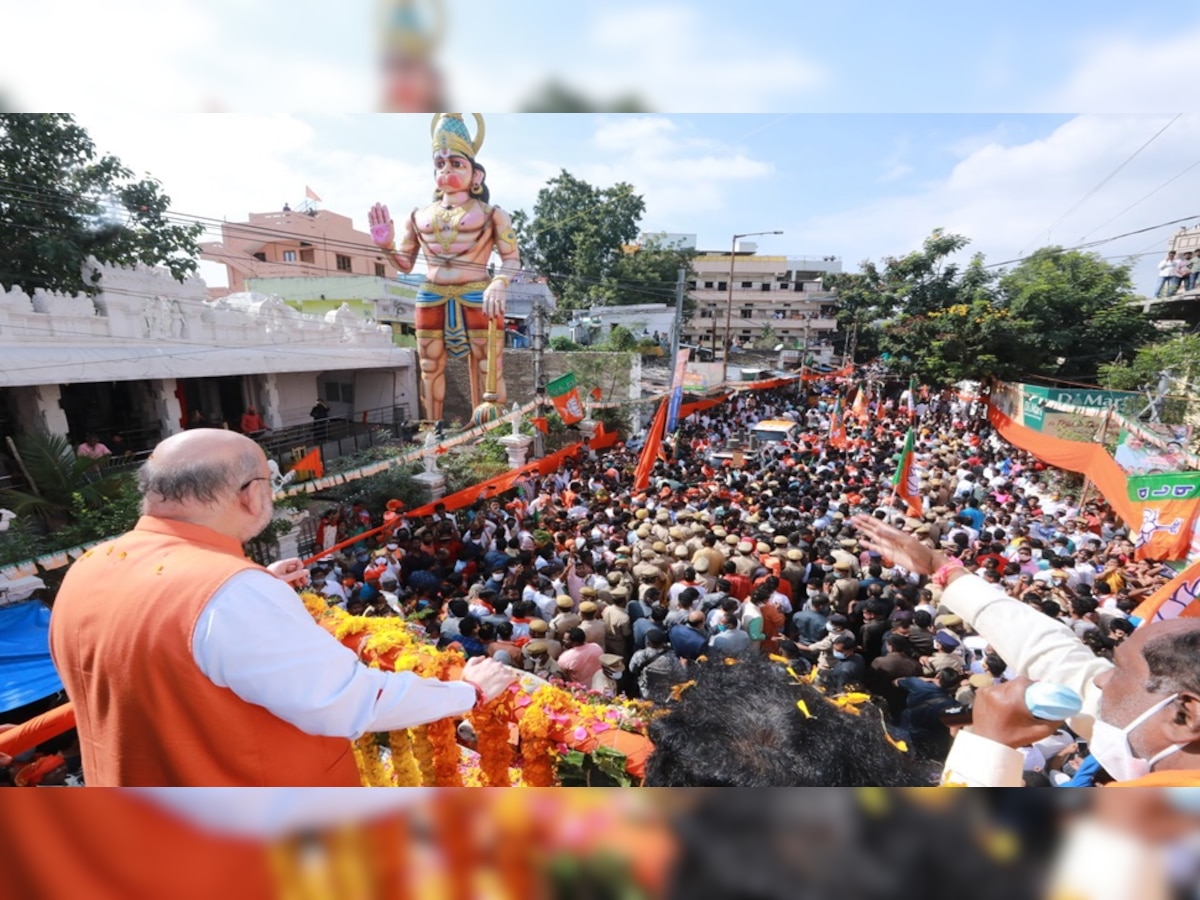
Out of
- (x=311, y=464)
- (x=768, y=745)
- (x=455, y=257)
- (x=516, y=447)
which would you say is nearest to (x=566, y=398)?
(x=516, y=447)

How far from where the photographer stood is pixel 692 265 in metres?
4.52

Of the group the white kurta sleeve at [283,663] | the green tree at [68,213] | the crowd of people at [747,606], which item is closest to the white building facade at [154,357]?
the green tree at [68,213]

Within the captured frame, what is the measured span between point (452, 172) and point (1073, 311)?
13.5ft

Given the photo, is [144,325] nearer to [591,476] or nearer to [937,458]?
[591,476]

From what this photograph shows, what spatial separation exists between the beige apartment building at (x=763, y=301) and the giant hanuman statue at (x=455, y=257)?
66.2 inches

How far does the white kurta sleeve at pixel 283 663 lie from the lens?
3.38ft

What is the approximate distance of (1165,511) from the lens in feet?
14.4

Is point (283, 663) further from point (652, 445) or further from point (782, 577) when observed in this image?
point (652, 445)

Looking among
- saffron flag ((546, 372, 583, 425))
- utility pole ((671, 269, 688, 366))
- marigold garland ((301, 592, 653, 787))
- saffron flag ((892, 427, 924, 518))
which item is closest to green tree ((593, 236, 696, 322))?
utility pole ((671, 269, 688, 366))

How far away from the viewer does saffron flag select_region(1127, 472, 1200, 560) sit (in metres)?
4.20

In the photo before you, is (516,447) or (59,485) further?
(516,447)

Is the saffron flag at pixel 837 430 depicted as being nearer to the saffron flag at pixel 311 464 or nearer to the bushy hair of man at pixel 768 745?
the saffron flag at pixel 311 464

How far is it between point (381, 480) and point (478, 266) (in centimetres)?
245

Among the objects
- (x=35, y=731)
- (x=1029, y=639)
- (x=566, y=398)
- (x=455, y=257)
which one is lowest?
(x=35, y=731)
